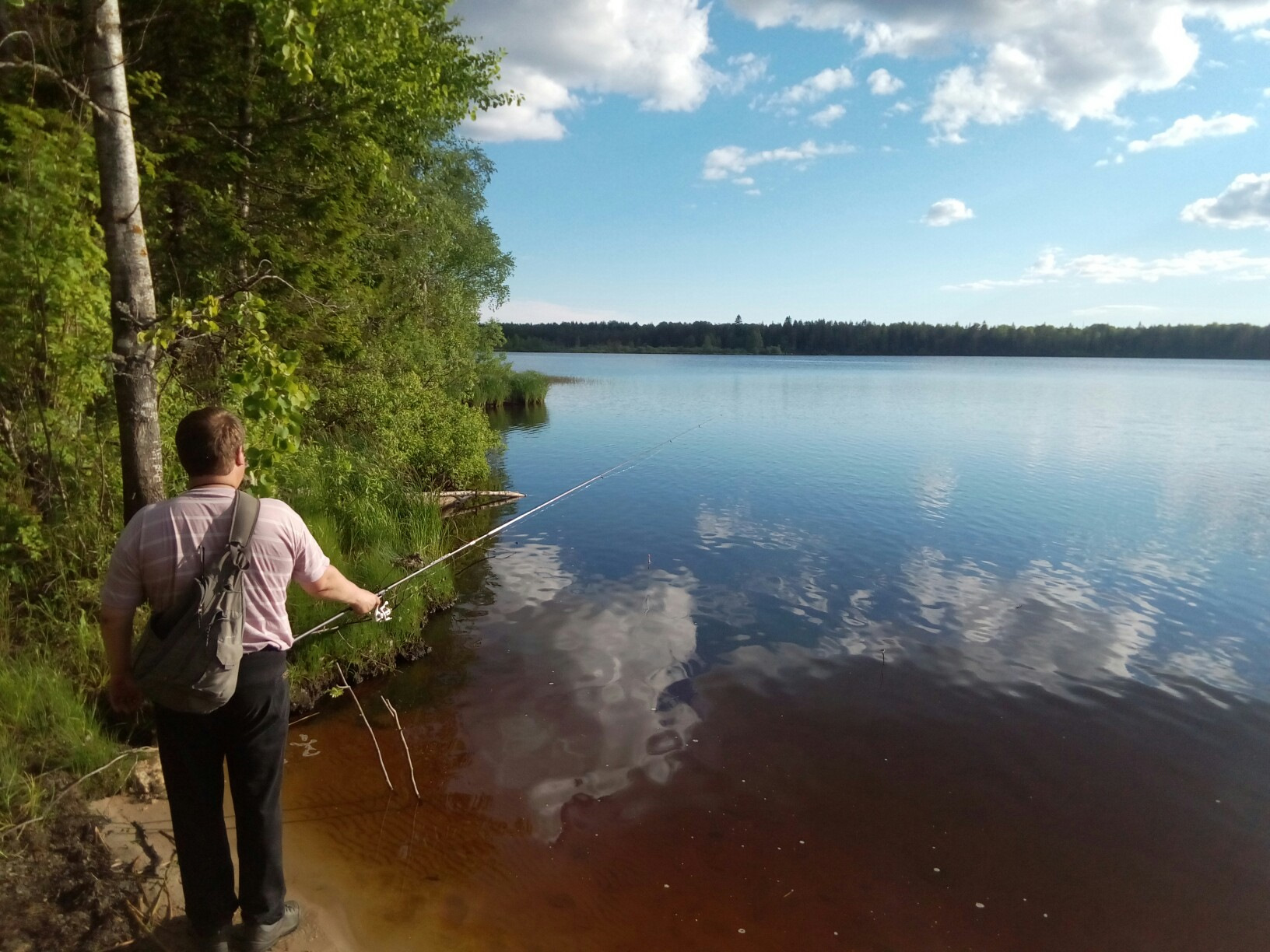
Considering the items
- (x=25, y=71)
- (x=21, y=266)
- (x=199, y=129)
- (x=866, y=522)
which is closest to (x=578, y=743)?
(x=21, y=266)

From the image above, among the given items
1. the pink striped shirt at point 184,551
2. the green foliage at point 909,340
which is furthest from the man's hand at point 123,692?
the green foliage at point 909,340

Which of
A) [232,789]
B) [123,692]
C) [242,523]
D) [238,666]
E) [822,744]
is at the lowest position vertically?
Answer: [822,744]

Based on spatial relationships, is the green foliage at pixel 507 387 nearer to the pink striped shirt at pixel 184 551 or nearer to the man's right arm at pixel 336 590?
the man's right arm at pixel 336 590

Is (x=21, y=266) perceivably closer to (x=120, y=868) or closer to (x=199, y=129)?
(x=120, y=868)

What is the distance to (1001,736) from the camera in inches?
269

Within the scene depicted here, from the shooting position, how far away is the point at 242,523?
2861mm

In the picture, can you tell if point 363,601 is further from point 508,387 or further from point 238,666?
point 508,387

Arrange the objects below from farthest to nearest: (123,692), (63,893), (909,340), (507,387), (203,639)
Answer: (909,340)
(507,387)
(63,893)
(123,692)
(203,639)

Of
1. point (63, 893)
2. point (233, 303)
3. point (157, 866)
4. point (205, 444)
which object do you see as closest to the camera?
point (205, 444)

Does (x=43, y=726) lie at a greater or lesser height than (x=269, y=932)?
greater

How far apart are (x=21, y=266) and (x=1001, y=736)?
8.58m

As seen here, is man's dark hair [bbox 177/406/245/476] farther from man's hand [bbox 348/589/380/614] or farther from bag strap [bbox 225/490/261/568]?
man's hand [bbox 348/589/380/614]

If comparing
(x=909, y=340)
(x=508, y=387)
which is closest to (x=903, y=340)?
(x=909, y=340)

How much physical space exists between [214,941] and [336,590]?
1.66 metres
